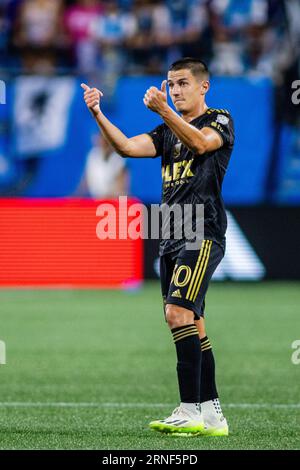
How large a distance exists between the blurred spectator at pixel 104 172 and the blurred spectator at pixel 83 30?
1520 mm

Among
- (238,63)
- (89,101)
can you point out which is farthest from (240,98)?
(89,101)

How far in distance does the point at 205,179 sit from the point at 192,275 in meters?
0.56

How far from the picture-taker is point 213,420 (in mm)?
5984

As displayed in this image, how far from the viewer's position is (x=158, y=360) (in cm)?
946

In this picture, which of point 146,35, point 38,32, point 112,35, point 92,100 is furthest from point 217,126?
point 38,32

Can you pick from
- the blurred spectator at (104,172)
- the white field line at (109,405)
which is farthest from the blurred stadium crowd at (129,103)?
the white field line at (109,405)

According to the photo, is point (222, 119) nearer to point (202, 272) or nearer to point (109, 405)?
point (202, 272)

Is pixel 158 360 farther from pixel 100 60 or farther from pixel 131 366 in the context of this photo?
pixel 100 60

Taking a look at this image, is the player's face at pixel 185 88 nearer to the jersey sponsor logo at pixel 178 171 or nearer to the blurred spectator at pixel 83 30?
the jersey sponsor logo at pixel 178 171

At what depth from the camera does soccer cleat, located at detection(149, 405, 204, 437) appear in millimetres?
5816

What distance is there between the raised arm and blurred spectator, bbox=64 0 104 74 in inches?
448

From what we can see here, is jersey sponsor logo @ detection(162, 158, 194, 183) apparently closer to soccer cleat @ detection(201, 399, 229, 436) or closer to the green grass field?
soccer cleat @ detection(201, 399, 229, 436)
